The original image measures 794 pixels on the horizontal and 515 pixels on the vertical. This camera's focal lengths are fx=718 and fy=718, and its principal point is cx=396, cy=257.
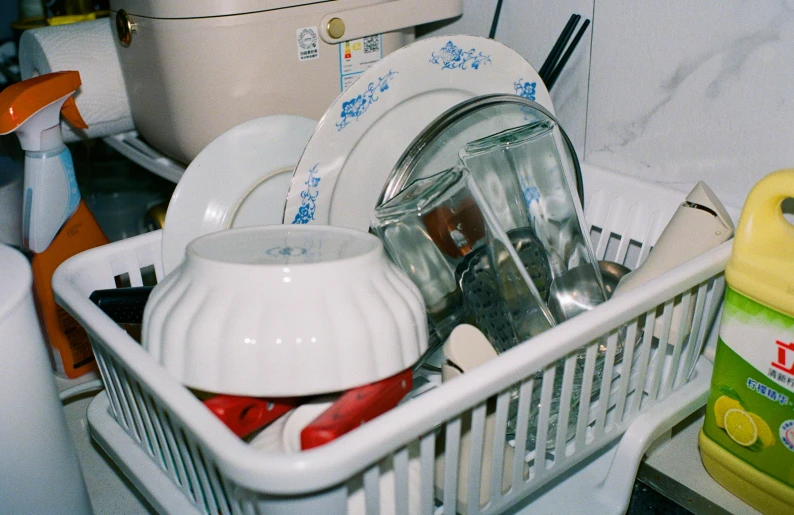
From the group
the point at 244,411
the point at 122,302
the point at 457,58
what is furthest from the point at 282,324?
the point at 457,58

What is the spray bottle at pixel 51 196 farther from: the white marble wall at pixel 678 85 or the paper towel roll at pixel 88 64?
the white marble wall at pixel 678 85

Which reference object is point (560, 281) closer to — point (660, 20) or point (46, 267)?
point (660, 20)

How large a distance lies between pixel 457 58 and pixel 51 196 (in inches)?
16.7

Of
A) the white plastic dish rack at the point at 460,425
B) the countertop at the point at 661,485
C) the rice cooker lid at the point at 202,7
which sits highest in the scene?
the rice cooker lid at the point at 202,7

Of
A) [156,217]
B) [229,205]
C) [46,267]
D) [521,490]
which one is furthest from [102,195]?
[521,490]

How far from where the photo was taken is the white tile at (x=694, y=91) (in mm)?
629

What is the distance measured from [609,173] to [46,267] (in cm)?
58

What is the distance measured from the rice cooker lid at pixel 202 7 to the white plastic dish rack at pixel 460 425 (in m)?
0.22

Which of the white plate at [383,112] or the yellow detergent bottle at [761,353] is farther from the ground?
the white plate at [383,112]

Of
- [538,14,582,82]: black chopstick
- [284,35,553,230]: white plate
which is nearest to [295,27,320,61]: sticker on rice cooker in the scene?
[284,35,553,230]: white plate

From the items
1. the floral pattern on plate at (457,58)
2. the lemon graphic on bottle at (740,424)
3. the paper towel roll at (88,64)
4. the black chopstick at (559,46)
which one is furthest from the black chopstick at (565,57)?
the paper towel roll at (88,64)

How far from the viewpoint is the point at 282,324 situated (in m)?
0.41

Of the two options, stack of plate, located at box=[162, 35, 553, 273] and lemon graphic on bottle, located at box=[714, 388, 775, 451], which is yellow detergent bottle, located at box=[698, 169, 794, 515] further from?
stack of plate, located at box=[162, 35, 553, 273]

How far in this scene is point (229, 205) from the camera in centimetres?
65
